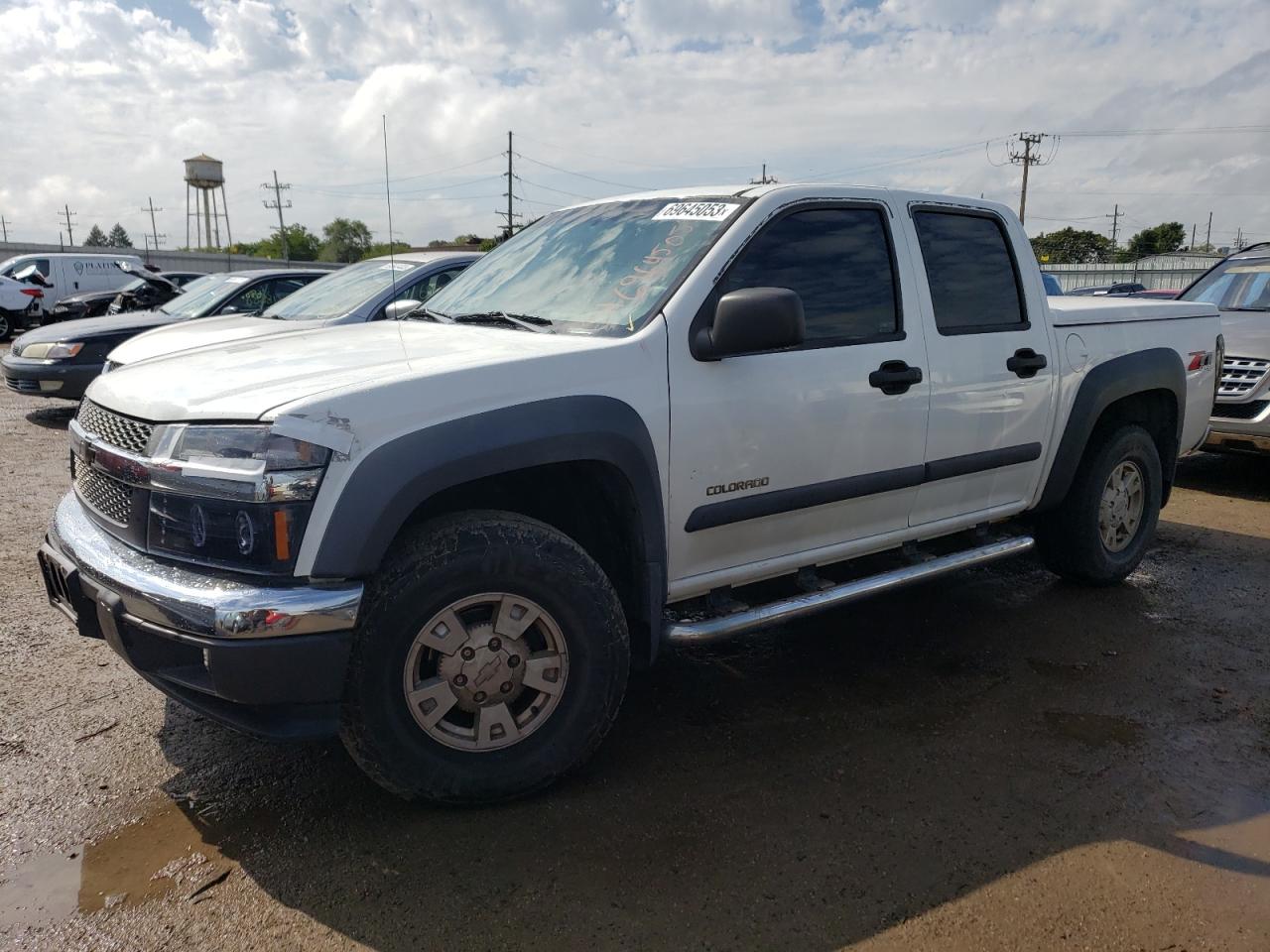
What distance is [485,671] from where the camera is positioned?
283 centimetres

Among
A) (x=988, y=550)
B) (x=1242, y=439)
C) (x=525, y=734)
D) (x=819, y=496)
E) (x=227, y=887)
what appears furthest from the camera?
(x=1242, y=439)

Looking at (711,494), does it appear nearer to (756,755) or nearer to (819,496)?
(819,496)

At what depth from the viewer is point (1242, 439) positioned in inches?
293

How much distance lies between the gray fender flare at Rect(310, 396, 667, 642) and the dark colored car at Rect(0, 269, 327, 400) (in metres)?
7.74

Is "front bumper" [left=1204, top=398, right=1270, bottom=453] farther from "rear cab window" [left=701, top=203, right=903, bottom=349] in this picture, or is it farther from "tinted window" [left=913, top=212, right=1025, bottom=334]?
"rear cab window" [left=701, top=203, right=903, bottom=349]

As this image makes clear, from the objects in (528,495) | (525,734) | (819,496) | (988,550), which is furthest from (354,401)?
(988,550)

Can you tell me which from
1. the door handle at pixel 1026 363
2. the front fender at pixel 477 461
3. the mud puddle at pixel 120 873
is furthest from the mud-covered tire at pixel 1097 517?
the mud puddle at pixel 120 873

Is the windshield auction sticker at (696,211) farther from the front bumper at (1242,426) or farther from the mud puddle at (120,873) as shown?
the front bumper at (1242,426)

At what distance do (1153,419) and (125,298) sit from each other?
46.1 ft

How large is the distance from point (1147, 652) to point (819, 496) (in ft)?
6.25

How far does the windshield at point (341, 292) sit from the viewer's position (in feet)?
24.7

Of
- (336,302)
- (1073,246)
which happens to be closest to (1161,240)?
(1073,246)

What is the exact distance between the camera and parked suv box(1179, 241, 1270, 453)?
739cm

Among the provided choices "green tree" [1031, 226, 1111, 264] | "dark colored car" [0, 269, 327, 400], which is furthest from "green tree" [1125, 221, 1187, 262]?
"dark colored car" [0, 269, 327, 400]
